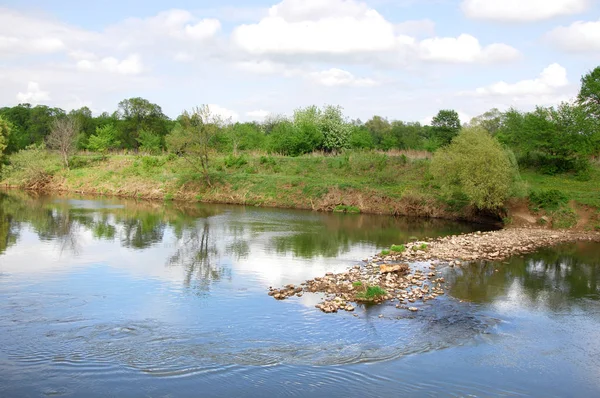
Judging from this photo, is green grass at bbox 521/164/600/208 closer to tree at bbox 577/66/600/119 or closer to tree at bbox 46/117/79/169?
tree at bbox 577/66/600/119

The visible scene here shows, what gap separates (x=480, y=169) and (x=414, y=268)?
15.3 meters

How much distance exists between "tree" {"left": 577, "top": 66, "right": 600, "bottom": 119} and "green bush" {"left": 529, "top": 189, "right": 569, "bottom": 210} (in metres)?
16.8

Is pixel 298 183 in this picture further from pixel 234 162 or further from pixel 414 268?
pixel 414 268

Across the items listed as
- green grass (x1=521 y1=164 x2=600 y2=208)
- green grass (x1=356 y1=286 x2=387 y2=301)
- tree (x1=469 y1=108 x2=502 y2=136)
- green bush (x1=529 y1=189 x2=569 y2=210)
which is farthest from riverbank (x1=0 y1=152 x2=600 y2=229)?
tree (x1=469 y1=108 x2=502 y2=136)

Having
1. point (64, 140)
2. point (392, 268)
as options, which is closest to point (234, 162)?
point (64, 140)

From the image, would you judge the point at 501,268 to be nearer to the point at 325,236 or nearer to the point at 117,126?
the point at 325,236

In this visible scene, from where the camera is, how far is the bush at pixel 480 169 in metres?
35.6

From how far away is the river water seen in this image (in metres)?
12.4

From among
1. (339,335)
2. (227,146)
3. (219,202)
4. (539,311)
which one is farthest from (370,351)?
(227,146)

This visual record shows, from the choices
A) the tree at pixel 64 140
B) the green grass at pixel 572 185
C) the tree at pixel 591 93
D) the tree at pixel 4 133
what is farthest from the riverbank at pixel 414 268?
the tree at pixel 4 133

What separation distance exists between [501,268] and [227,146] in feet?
151

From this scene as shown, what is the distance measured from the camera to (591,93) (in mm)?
49844

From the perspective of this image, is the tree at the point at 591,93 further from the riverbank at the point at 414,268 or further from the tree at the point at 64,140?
the tree at the point at 64,140

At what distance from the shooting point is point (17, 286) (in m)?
19.4
